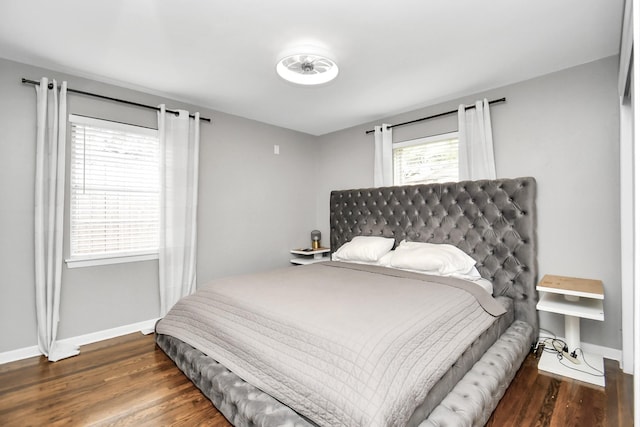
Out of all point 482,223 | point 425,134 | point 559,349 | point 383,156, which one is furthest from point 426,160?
point 559,349

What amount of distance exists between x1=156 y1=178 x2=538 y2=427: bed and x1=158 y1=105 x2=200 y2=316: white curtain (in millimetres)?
789

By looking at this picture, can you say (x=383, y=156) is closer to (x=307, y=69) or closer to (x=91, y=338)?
(x=307, y=69)

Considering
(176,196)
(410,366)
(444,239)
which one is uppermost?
→ (176,196)

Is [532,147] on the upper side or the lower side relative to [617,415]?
upper

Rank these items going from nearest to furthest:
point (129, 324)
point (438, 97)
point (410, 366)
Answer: point (410, 366) < point (129, 324) < point (438, 97)

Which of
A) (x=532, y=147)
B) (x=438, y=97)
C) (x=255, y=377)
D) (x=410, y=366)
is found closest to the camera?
(x=410, y=366)

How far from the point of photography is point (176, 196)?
3260 mm

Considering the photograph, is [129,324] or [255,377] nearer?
[255,377]

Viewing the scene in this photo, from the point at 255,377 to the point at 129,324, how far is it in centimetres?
208

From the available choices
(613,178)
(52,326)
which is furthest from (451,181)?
(52,326)

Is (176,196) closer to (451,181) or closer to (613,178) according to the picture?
(451,181)

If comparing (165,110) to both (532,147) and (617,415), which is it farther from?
(617,415)

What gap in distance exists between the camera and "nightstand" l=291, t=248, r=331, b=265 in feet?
13.9

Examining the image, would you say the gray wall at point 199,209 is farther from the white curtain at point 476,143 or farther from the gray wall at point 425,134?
the white curtain at point 476,143
